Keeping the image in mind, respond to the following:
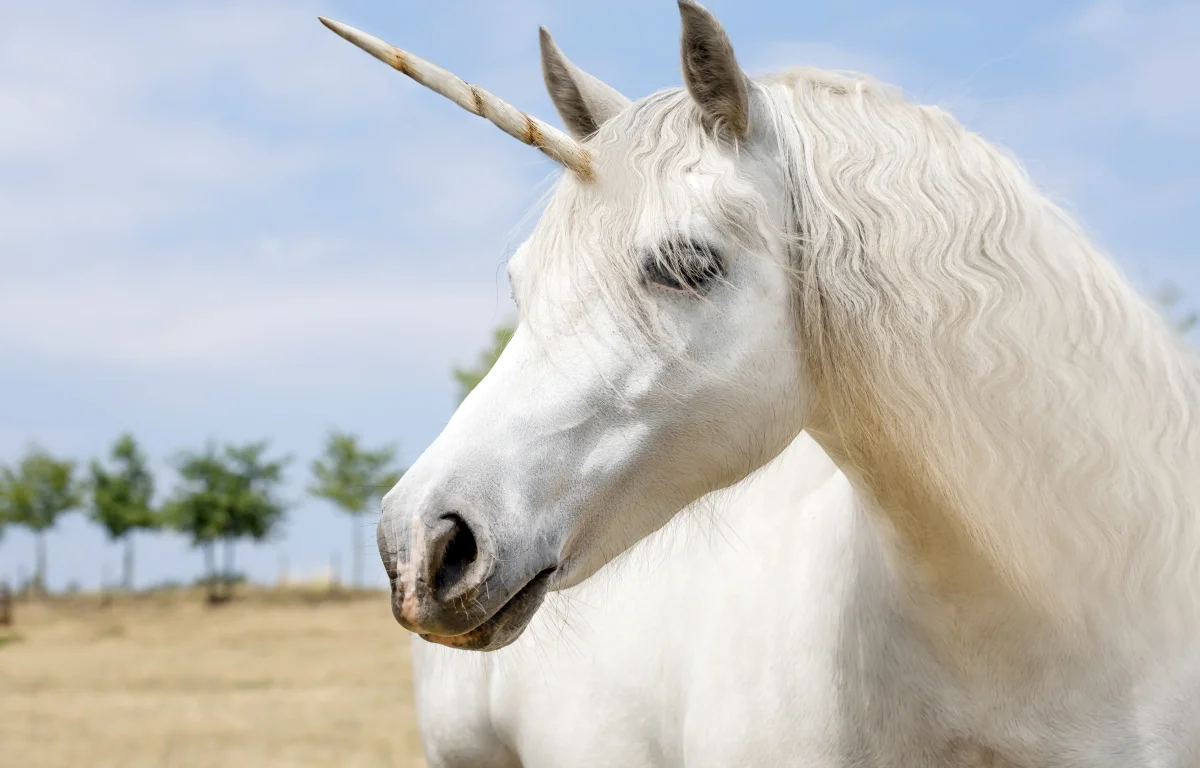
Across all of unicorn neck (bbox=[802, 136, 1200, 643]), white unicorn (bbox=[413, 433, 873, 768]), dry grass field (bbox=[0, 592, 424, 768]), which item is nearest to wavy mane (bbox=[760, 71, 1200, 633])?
unicorn neck (bbox=[802, 136, 1200, 643])

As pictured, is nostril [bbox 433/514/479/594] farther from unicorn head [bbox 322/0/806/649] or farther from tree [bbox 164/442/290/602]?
tree [bbox 164/442/290/602]

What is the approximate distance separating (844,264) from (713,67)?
435 mm

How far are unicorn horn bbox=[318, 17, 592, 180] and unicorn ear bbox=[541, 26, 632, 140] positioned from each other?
13.1 inches

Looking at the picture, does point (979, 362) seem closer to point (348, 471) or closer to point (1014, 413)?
point (1014, 413)

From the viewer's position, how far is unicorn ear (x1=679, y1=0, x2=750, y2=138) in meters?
1.90

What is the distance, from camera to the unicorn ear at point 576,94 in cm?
232

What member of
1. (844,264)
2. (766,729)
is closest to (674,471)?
(844,264)

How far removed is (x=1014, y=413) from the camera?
199cm

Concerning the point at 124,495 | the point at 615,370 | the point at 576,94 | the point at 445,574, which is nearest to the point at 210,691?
the point at 576,94

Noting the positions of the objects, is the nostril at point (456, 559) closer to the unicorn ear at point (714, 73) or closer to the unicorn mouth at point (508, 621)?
the unicorn mouth at point (508, 621)

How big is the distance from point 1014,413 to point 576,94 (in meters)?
1.13

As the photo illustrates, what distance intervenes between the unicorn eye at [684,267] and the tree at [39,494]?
162 ft

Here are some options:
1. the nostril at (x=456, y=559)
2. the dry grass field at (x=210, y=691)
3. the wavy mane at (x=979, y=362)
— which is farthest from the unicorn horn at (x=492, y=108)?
the dry grass field at (x=210, y=691)

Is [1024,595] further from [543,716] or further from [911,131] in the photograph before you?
[543,716]
